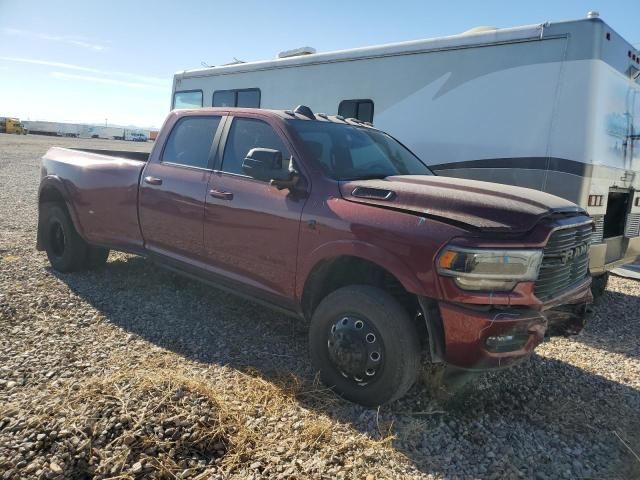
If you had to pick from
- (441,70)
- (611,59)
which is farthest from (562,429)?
(441,70)

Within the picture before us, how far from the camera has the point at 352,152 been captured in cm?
411

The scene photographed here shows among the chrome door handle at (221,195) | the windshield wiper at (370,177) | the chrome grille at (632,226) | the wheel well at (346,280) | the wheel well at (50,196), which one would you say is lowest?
the wheel well at (346,280)

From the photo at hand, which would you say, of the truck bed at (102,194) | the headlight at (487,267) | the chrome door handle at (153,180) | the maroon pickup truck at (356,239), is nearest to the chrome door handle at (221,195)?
the maroon pickup truck at (356,239)

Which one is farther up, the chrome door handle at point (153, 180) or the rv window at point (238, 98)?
the rv window at point (238, 98)

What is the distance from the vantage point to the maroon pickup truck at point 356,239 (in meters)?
2.87

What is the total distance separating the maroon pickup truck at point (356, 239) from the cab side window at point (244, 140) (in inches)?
0.5

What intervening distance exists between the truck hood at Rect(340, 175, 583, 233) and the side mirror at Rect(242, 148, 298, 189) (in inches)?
15.8

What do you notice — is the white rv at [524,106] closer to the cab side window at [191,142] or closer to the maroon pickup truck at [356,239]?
the maroon pickup truck at [356,239]

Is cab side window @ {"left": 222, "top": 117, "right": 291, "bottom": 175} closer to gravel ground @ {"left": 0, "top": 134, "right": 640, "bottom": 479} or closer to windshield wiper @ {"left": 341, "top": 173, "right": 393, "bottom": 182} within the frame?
windshield wiper @ {"left": 341, "top": 173, "right": 393, "bottom": 182}

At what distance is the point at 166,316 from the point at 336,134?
2.28 metres

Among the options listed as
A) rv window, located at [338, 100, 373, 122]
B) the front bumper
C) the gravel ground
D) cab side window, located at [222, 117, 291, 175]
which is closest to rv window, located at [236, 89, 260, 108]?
rv window, located at [338, 100, 373, 122]

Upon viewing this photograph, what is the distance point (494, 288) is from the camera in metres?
2.87

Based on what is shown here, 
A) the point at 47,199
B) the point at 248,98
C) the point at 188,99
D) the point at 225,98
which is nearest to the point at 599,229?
A: the point at 248,98

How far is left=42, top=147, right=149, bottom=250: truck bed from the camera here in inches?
194
